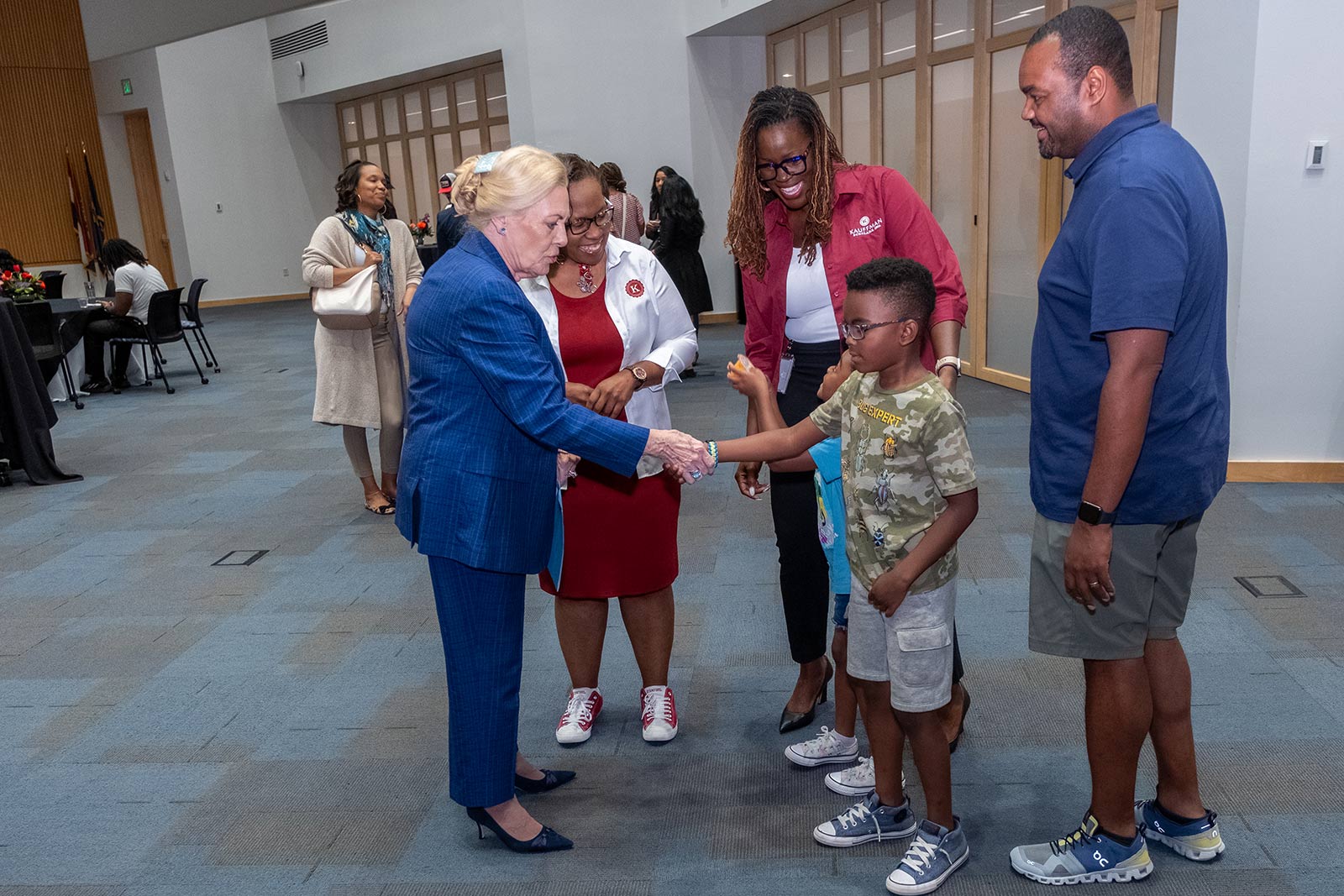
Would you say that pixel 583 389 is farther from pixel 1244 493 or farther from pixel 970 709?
pixel 1244 493

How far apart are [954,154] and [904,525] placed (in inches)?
260

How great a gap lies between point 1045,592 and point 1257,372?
11.6ft

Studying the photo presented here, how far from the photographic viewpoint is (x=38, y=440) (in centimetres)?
636

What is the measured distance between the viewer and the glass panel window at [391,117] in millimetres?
16953

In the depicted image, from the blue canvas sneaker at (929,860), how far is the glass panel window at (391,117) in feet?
54.4

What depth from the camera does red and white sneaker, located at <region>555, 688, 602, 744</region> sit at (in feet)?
9.58

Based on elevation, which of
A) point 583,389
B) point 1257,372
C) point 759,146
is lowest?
point 1257,372

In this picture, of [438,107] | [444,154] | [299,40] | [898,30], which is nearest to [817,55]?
[898,30]

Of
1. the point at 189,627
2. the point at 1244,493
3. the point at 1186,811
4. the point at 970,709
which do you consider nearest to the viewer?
the point at 1186,811

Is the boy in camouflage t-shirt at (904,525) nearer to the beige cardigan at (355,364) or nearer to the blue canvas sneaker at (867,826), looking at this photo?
the blue canvas sneaker at (867,826)

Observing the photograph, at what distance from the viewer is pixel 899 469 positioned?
209 centimetres

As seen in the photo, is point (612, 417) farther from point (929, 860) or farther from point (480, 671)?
point (929, 860)

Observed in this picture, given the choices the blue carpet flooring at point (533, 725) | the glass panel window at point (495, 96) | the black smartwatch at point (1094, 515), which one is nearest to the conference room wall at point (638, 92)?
the glass panel window at point (495, 96)

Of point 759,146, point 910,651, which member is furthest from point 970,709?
point 759,146
